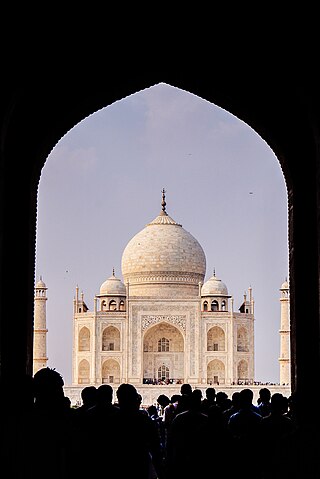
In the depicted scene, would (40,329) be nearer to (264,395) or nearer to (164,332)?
(164,332)

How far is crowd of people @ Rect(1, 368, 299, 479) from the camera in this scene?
4328 millimetres

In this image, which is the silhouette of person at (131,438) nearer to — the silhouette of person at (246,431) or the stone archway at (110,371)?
the silhouette of person at (246,431)

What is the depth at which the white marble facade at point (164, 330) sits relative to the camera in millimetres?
36000

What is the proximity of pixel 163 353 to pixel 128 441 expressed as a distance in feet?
107

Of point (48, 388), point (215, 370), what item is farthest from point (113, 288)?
point (48, 388)

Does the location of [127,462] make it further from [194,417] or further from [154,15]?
[154,15]

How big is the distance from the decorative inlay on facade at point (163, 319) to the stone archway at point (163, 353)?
34cm

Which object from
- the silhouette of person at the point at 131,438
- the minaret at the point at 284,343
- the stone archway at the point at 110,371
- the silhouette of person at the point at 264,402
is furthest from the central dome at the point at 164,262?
the silhouette of person at the point at 131,438

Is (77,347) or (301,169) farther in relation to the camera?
(77,347)

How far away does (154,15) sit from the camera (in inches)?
308

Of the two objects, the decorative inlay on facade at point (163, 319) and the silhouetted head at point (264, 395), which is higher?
the decorative inlay on facade at point (163, 319)

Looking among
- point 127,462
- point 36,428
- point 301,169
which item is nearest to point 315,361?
point 301,169

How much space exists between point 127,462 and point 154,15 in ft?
13.5

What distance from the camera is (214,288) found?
123ft
